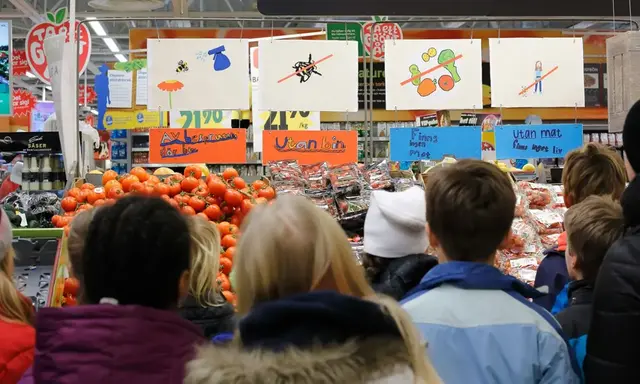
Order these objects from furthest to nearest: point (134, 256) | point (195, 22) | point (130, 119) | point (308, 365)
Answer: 1. point (195, 22)
2. point (130, 119)
3. point (134, 256)
4. point (308, 365)

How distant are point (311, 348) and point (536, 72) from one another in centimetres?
479

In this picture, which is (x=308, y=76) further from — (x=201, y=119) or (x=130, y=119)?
(x=130, y=119)

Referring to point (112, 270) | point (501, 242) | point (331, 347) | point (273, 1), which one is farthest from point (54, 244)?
point (273, 1)

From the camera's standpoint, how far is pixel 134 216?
1.50 meters

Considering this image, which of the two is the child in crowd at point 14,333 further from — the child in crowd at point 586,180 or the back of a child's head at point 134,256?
the child in crowd at point 586,180

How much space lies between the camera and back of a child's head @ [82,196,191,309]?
1473 millimetres

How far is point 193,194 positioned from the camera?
395cm

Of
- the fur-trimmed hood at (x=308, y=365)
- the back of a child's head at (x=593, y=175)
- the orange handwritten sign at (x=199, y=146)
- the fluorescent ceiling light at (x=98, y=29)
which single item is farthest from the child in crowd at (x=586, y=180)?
the fluorescent ceiling light at (x=98, y=29)

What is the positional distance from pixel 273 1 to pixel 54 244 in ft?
8.87

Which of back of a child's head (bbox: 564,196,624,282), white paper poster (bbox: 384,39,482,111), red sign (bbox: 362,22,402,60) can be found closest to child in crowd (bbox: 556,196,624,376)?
back of a child's head (bbox: 564,196,624,282)

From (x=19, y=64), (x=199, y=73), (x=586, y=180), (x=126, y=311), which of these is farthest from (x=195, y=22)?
(x=126, y=311)

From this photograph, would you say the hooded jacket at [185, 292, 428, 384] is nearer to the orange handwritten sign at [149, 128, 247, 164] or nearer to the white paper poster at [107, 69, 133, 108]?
the orange handwritten sign at [149, 128, 247, 164]

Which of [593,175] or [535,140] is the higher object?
[535,140]

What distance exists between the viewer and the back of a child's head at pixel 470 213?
1.84 meters
